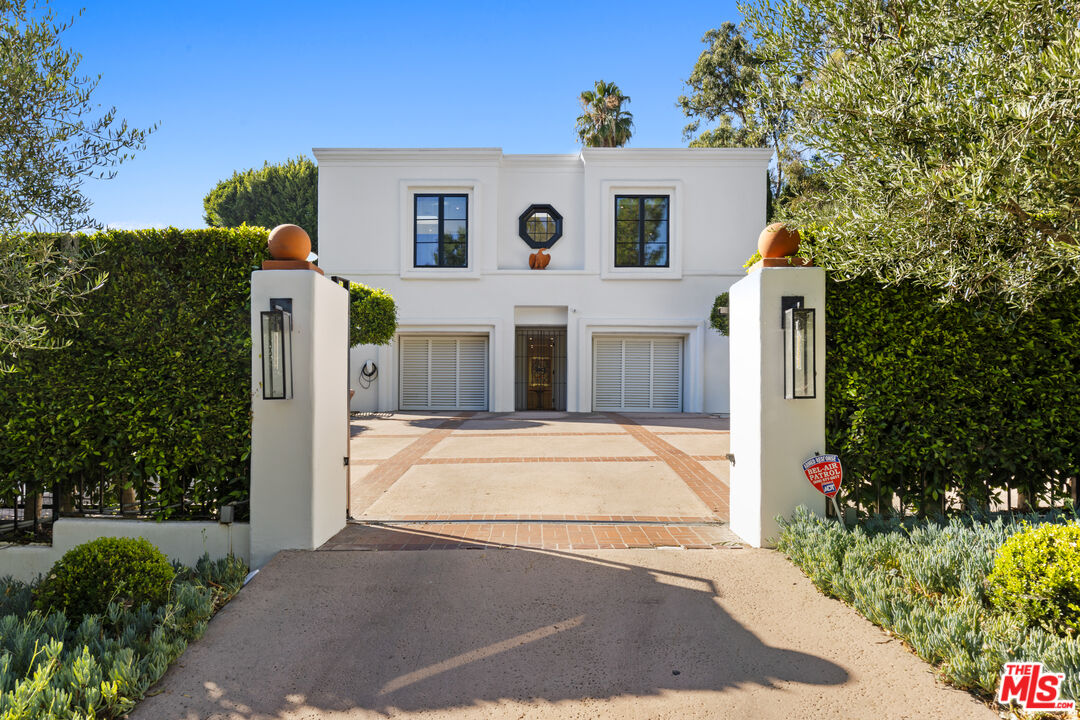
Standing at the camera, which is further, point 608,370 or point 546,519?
point 608,370

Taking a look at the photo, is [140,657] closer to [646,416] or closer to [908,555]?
[908,555]

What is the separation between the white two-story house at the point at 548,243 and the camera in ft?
55.7

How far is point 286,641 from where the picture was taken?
3.16 meters

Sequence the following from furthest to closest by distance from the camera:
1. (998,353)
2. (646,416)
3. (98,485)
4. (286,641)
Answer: (646,416), (98,485), (998,353), (286,641)

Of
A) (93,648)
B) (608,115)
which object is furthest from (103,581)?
(608,115)

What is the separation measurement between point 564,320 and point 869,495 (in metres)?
13.3

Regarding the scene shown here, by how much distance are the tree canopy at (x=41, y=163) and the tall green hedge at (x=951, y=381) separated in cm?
566

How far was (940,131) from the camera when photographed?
365 cm

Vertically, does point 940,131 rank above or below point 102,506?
above

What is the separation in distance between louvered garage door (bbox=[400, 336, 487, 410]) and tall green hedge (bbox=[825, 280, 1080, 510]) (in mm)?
14018

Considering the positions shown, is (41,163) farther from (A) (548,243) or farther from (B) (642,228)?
(B) (642,228)

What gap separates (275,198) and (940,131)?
2785 cm

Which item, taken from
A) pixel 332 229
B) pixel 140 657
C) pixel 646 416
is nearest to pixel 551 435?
pixel 646 416
